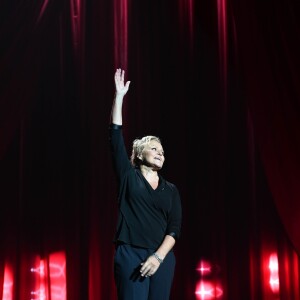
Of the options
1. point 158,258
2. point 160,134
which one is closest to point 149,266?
point 158,258

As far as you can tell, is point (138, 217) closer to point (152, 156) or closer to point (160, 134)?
point (152, 156)

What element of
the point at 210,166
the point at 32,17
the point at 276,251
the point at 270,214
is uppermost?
the point at 32,17

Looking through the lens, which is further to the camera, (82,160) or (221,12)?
(221,12)

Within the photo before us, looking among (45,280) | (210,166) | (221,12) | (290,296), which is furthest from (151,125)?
(290,296)

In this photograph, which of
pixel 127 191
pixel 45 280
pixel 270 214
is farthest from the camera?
pixel 270 214

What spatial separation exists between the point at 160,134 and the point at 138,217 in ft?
5.49

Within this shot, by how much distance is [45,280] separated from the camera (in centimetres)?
329

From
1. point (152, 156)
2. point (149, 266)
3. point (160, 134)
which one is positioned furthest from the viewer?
point (160, 134)

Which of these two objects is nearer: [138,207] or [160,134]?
[138,207]

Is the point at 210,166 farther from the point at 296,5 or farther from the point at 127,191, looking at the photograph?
the point at 127,191

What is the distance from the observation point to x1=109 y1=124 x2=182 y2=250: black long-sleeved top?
1854 mm

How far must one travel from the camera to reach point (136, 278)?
5.88 ft

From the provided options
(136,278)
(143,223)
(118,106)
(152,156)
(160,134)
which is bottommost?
(136,278)

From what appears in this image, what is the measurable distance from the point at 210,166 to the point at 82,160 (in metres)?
0.84
